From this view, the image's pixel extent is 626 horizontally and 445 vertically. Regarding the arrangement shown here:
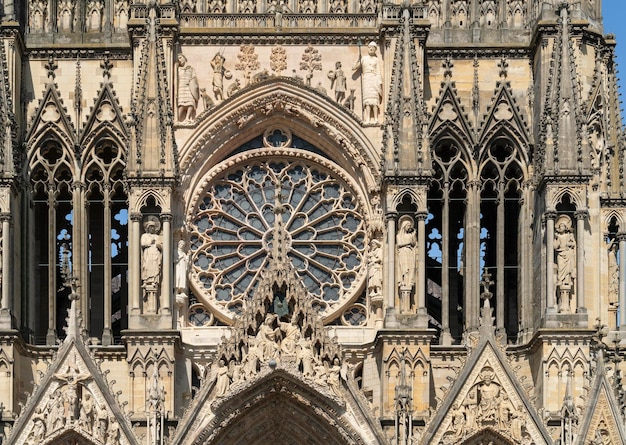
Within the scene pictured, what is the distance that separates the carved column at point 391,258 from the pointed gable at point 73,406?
191 inches

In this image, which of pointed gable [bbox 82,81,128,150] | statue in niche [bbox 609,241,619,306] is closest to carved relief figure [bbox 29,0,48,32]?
pointed gable [bbox 82,81,128,150]

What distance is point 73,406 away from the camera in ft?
131

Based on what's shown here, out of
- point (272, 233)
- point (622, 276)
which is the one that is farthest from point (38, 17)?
point (622, 276)

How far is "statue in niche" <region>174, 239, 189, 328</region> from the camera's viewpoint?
41.9 meters

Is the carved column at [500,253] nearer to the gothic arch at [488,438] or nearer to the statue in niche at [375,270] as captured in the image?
the statue in niche at [375,270]

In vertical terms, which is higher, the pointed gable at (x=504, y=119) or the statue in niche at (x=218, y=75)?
the statue in niche at (x=218, y=75)

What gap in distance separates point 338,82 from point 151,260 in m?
4.67

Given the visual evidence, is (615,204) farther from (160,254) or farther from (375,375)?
(160,254)

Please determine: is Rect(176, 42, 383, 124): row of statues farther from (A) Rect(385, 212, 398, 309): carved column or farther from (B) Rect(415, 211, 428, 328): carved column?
(B) Rect(415, 211, 428, 328): carved column

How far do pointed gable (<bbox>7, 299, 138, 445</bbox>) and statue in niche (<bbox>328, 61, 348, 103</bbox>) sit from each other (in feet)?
20.1

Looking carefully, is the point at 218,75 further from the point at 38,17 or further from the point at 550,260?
the point at 550,260

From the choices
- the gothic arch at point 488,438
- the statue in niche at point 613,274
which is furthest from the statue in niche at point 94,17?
the gothic arch at point 488,438

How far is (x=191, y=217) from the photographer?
4256 centimetres

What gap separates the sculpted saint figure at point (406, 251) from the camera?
4109 cm
